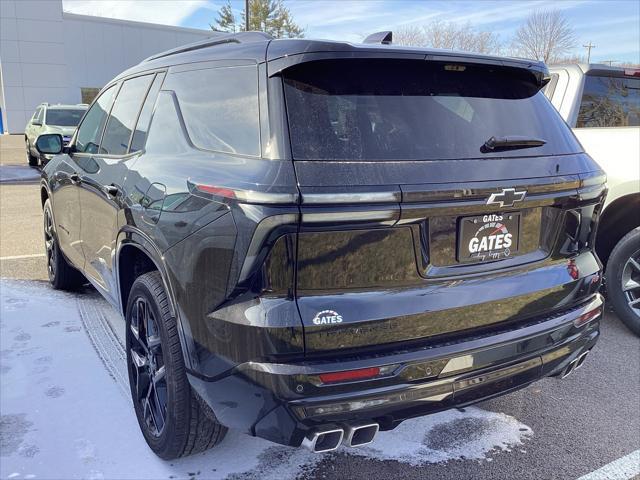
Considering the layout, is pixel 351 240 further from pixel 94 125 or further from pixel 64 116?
pixel 64 116

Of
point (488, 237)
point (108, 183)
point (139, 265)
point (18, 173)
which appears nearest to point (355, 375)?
point (488, 237)

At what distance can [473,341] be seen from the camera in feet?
7.04

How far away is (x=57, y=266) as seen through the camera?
4836 mm

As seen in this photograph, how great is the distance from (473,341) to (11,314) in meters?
3.77

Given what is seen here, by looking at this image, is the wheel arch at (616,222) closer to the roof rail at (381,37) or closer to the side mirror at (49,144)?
the roof rail at (381,37)

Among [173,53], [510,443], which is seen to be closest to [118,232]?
[173,53]

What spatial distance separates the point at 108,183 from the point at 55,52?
3683cm

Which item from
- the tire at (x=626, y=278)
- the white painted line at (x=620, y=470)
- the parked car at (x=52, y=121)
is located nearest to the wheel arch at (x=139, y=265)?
the white painted line at (x=620, y=470)

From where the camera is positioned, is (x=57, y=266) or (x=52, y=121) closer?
(x=57, y=266)

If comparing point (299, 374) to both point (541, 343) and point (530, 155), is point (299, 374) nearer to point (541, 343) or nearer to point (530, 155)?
point (541, 343)

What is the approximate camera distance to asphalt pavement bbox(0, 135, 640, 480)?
2.62m

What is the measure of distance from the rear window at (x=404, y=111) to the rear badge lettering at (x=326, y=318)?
1.78ft

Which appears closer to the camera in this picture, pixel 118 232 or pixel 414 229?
pixel 414 229

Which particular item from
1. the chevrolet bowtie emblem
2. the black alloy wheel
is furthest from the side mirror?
the chevrolet bowtie emblem
